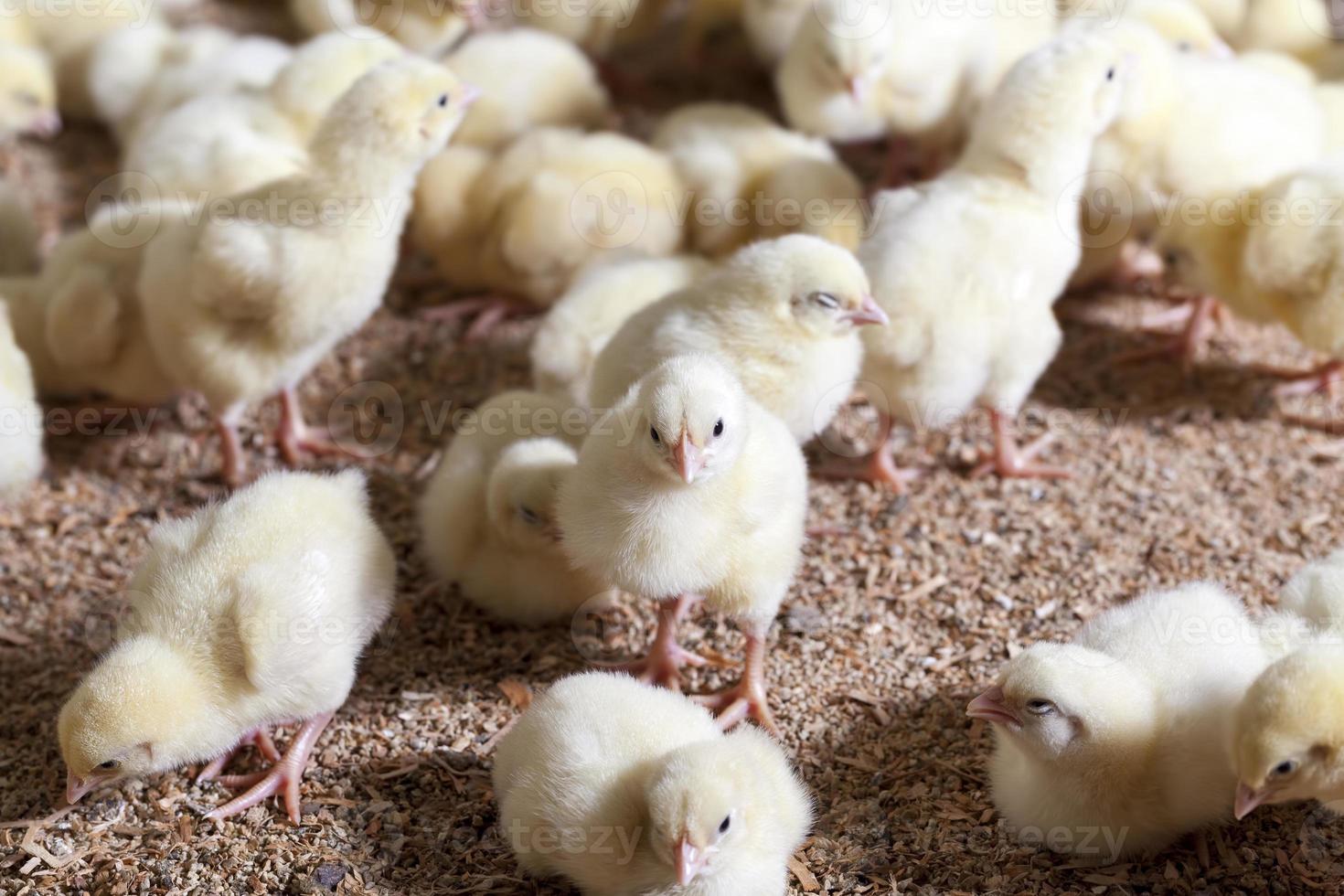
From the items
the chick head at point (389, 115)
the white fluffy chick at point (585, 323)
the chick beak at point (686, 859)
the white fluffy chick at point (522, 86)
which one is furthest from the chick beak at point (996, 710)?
the white fluffy chick at point (522, 86)

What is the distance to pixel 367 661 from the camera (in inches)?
136

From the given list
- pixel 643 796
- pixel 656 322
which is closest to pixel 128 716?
pixel 643 796

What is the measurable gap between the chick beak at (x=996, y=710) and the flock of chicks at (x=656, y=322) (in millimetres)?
45

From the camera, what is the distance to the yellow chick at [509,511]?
328 centimetres

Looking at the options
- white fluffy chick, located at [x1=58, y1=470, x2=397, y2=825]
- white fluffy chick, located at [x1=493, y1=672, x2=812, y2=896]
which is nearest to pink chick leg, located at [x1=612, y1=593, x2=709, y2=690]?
white fluffy chick, located at [x1=493, y1=672, x2=812, y2=896]

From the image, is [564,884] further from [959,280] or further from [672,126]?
[672,126]

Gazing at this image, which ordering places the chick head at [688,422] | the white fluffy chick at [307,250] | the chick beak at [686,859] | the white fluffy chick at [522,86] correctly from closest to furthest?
the chick beak at [686,859] → the chick head at [688,422] → the white fluffy chick at [307,250] → the white fluffy chick at [522,86]

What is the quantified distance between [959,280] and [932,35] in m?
1.57

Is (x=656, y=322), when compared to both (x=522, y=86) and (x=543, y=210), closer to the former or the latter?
(x=543, y=210)

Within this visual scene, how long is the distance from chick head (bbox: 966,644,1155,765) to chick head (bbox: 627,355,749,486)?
30.2 inches

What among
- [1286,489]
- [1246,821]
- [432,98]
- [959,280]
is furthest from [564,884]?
[1286,489]

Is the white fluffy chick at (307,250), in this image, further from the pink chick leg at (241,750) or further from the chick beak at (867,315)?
the chick beak at (867,315)

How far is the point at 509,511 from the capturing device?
10.8 feet

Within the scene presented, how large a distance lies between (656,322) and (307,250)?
3.24 feet
